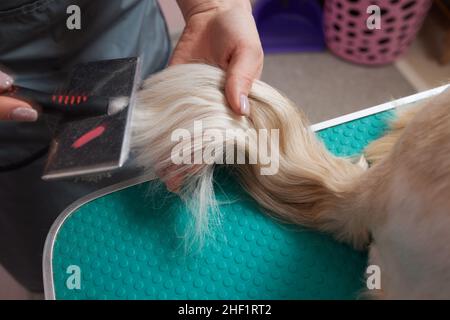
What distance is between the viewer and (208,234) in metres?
0.71

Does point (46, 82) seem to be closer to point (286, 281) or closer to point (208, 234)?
point (208, 234)

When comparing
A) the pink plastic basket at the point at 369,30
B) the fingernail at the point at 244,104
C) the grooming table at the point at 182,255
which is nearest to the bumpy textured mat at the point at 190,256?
the grooming table at the point at 182,255

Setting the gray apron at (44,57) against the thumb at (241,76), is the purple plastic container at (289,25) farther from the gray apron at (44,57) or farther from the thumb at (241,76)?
the thumb at (241,76)

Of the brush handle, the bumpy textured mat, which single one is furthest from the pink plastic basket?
the brush handle

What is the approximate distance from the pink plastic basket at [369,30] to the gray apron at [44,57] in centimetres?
81

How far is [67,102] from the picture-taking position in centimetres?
57

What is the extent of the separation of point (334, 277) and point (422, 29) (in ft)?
4.85

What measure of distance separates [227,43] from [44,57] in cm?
32

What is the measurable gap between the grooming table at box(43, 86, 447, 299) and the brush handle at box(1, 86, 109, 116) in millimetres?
219

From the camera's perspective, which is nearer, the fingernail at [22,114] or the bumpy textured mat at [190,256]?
the fingernail at [22,114]

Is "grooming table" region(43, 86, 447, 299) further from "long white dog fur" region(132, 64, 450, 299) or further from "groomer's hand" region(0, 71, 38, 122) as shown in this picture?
"groomer's hand" region(0, 71, 38, 122)

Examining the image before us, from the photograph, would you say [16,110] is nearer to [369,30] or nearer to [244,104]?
[244,104]

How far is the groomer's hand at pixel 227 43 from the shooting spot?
646 millimetres

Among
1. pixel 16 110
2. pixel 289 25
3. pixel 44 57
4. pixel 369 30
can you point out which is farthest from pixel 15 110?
pixel 289 25
